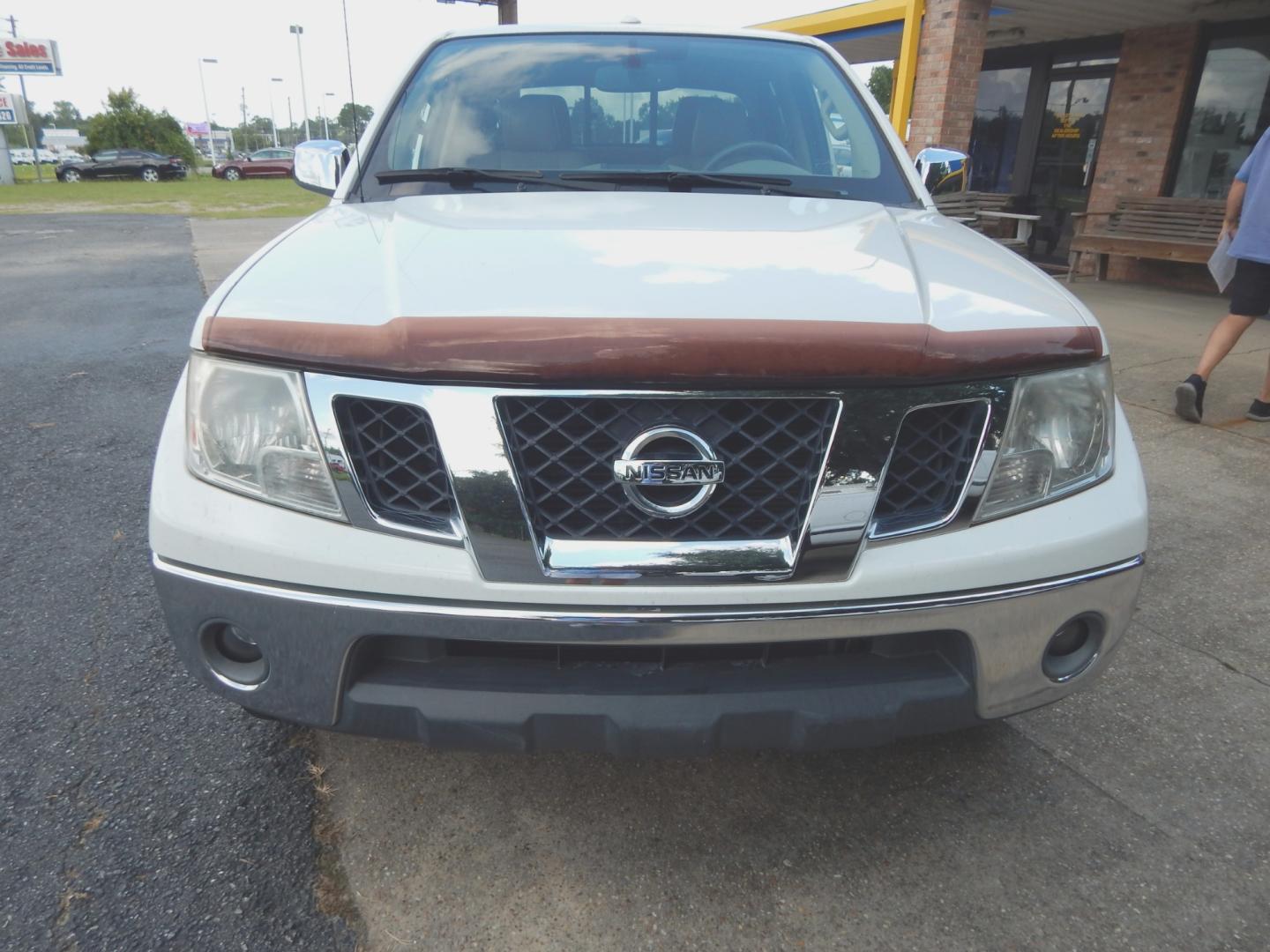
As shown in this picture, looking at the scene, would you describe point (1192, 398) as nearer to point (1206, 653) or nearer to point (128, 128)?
point (1206, 653)

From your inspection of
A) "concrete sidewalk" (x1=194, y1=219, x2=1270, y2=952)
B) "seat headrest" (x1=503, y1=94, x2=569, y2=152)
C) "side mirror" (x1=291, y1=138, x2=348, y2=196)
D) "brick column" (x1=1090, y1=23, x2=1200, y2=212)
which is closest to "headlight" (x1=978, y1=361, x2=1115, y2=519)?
"concrete sidewalk" (x1=194, y1=219, x2=1270, y2=952)

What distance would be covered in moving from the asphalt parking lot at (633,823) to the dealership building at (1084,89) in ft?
25.0

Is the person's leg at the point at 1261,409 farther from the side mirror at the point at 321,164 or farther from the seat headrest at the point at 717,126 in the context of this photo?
the side mirror at the point at 321,164

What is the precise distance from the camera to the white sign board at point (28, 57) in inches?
1526

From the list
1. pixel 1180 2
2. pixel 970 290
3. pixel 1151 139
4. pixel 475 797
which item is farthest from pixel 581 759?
pixel 1151 139

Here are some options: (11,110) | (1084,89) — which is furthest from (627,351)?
(11,110)

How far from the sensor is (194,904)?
5.50 ft

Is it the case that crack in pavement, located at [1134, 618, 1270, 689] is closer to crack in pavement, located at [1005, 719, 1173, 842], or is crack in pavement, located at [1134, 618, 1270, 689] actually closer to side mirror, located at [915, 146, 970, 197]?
crack in pavement, located at [1005, 719, 1173, 842]

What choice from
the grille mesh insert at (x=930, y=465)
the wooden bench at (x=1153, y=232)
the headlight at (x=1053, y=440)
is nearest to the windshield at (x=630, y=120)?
the headlight at (x=1053, y=440)

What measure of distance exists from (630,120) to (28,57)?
48537mm

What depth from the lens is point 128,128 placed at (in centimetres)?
4297

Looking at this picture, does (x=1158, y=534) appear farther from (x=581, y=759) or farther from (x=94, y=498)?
(x=94, y=498)

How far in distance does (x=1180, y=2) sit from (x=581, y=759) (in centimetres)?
1025

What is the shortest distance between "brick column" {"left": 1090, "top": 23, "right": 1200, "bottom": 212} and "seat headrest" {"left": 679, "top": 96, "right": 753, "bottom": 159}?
9596 millimetres
